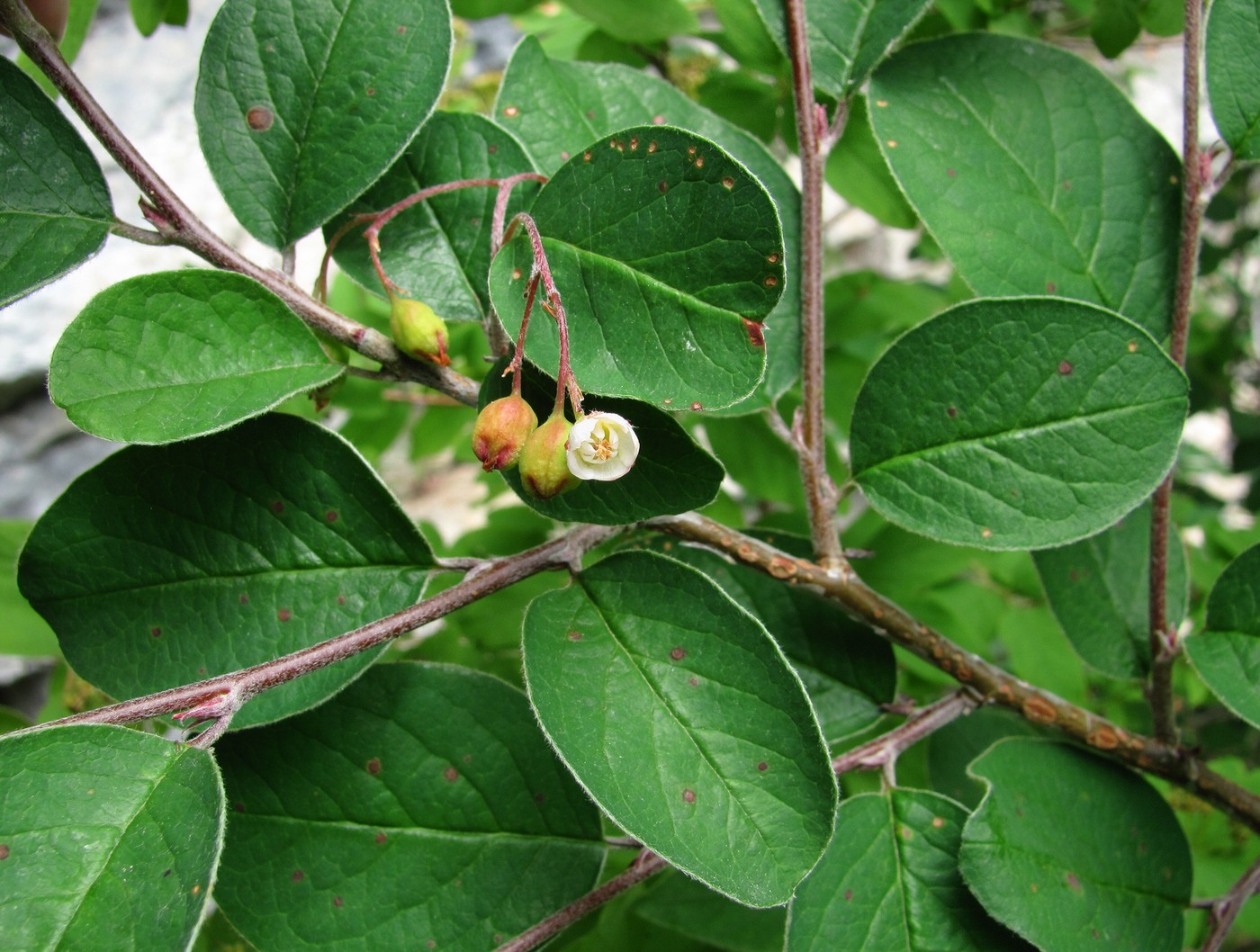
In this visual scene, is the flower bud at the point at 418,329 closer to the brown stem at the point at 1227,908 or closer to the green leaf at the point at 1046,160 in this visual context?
the green leaf at the point at 1046,160

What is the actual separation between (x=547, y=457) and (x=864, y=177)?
0.89 m

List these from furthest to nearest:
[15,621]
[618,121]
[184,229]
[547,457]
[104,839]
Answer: [15,621] → [618,121] → [184,229] → [547,457] → [104,839]

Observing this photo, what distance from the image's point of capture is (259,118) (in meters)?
0.87

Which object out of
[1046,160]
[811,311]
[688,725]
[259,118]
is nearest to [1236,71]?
[1046,160]

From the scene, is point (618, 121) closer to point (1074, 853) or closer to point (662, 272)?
point (662, 272)

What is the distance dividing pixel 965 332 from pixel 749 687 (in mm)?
385

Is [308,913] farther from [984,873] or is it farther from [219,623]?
[984,873]

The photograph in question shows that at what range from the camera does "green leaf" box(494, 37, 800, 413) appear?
3.18 ft

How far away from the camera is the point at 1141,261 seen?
0.97 m

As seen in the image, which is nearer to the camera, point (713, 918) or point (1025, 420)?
point (1025, 420)

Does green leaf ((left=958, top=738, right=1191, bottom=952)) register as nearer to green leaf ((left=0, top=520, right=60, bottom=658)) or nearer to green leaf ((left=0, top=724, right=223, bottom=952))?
green leaf ((left=0, top=724, right=223, bottom=952))

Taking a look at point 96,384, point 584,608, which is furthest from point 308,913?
point 96,384

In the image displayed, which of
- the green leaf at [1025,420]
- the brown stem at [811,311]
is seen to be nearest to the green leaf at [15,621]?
the brown stem at [811,311]

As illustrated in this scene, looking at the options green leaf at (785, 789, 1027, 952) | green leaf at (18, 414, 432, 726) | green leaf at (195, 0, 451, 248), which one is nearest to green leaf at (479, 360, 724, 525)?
green leaf at (18, 414, 432, 726)
